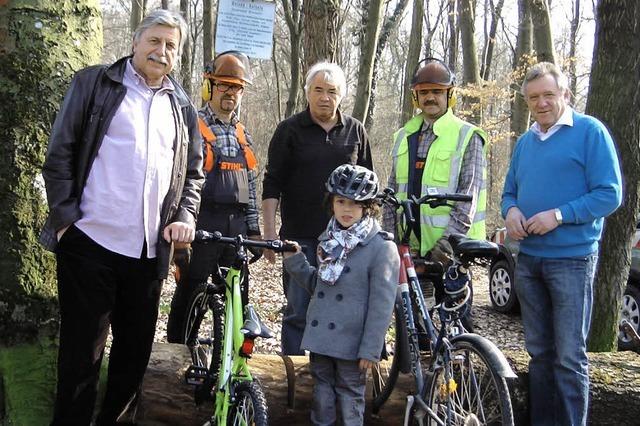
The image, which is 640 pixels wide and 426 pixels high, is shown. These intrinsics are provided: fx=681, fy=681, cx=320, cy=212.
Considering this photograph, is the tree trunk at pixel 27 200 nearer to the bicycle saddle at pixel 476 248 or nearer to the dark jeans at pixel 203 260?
the dark jeans at pixel 203 260

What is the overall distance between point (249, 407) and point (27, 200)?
1.84 meters

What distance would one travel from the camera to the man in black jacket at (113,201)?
140 inches

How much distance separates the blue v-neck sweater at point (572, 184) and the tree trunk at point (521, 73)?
11967 millimetres

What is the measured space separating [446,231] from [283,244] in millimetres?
1412

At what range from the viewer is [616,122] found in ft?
19.3

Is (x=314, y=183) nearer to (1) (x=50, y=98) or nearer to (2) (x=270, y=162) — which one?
(2) (x=270, y=162)

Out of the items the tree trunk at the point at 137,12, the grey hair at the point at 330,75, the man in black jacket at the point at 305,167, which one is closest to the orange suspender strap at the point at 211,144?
the man in black jacket at the point at 305,167

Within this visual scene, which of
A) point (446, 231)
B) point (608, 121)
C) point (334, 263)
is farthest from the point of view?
point (608, 121)

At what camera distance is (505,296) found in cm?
1009

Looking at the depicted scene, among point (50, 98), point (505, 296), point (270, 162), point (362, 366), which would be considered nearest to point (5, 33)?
point (50, 98)

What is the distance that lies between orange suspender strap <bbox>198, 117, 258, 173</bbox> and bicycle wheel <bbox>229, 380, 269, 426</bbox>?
193 centimetres

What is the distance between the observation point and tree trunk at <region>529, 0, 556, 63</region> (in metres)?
14.3

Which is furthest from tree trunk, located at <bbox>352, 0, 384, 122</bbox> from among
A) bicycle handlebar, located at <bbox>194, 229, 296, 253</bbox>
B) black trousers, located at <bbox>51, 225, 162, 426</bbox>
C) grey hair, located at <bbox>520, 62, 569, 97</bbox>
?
black trousers, located at <bbox>51, 225, 162, 426</bbox>

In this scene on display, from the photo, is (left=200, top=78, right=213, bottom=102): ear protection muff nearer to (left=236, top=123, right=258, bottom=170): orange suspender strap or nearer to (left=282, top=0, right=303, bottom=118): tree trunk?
(left=236, top=123, right=258, bottom=170): orange suspender strap
